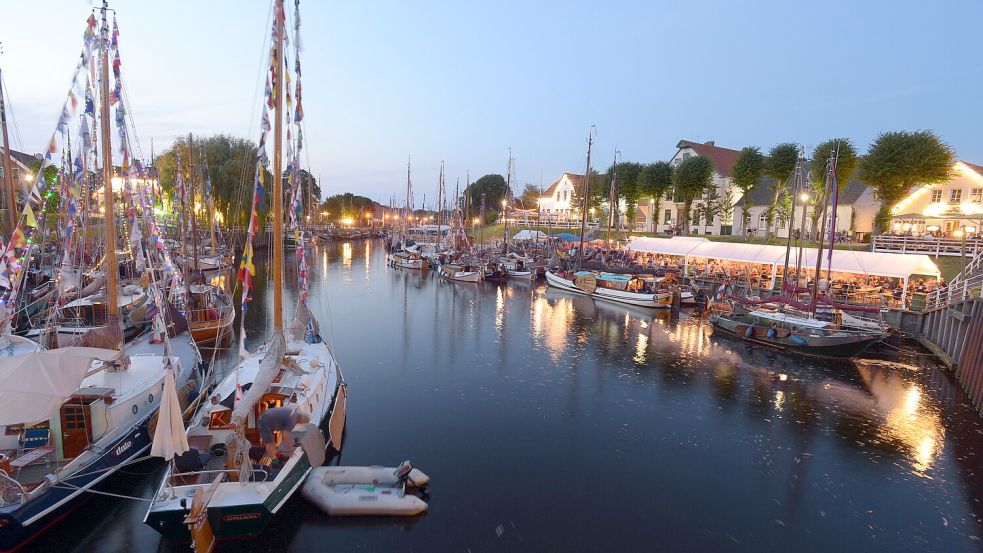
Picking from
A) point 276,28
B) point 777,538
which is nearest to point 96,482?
point 276,28

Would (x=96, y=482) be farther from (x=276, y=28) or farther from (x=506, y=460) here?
(x=276, y=28)

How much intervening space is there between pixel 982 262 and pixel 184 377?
39.9 metres

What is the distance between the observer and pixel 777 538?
456 inches

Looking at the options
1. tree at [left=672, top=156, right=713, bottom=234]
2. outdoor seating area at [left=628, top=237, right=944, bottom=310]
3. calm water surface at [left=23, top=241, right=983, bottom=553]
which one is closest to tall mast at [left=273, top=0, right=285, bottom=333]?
calm water surface at [left=23, top=241, right=983, bottom=553]

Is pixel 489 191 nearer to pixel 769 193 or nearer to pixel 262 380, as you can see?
pixel 769 193

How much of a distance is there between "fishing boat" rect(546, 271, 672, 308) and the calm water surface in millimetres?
10470

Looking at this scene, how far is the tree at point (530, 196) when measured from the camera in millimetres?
126269

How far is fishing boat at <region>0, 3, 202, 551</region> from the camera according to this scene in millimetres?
9625

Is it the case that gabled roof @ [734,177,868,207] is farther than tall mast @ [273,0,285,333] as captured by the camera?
Yes

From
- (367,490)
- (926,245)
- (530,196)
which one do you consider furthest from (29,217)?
(530,196)

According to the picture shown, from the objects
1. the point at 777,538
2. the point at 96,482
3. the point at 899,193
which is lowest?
the point at 777,538

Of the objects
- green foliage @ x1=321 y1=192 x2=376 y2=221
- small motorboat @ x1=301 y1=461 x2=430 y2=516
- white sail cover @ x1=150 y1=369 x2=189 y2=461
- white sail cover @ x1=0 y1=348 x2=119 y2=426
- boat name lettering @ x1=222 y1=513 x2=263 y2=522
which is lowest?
small motorboat @ x1=301 y1=461 x2=430 y2=516

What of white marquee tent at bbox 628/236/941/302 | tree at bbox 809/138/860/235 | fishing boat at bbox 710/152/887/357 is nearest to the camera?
fishing boat at bbox 710/152/887/357

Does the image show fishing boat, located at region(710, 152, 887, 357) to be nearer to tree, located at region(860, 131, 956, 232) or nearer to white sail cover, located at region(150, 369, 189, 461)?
tree, located at region(860, 131, 956, 232)
